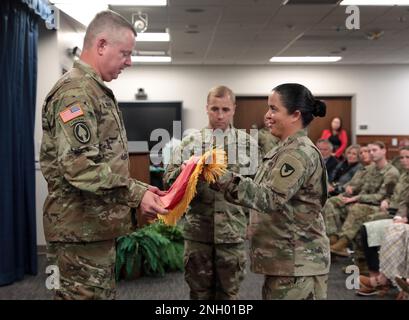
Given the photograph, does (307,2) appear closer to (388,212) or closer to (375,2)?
(375,2)

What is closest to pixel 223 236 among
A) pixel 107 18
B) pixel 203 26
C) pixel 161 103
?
pixel 107 18

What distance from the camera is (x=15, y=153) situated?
492 centimetres

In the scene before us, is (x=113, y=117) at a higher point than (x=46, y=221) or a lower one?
higher

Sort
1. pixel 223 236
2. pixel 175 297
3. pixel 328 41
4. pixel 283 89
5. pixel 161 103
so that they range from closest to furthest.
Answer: pixel 283 89
pixel 223 236
pixel 175 297
pixel 328 41
pixel 161 103

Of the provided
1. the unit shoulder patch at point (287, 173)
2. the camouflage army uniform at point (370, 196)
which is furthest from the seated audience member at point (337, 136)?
the unit shoulder patch at point (287, 173)

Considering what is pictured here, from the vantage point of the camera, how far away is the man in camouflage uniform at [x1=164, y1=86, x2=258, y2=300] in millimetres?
2855

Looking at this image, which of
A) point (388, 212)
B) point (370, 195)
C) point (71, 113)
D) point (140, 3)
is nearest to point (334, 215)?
point (370, 195)

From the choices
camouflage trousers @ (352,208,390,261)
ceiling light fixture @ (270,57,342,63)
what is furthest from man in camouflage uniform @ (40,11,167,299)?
ceiling light fixture @ (270,57,342,63)

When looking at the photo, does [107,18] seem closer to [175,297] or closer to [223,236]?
[223,236]

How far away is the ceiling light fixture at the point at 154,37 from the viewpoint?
8875mm

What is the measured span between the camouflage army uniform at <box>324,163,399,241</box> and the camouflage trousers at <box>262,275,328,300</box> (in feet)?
11.3

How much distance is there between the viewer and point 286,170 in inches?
79.9

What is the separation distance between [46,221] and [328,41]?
837cm

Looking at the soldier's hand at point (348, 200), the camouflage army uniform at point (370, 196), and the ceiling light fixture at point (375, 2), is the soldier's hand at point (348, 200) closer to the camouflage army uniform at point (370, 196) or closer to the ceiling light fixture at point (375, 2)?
the camouflage army uniform at point (370, 196)
